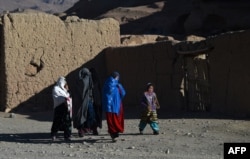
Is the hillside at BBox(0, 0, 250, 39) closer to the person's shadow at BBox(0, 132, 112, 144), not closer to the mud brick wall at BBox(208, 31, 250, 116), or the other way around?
the mud brick wall at BBox(208, 31, 250, 116)

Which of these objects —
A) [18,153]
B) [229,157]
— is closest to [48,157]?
[18,153]

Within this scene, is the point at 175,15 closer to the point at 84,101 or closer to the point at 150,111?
the point at 150,111

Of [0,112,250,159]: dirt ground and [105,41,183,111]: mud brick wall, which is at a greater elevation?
[105,41,183,111]: mud brick wall

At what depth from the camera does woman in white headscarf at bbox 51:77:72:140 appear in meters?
10.7

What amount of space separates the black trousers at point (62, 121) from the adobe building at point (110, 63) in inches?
158

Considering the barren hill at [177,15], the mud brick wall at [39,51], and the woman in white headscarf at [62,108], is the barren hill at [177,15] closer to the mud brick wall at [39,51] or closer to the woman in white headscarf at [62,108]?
the mud brick wall at [39,51]

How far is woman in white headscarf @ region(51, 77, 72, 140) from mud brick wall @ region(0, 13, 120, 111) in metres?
5.06

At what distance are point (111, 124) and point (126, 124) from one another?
2770 millimetres

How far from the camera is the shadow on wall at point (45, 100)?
1581cm

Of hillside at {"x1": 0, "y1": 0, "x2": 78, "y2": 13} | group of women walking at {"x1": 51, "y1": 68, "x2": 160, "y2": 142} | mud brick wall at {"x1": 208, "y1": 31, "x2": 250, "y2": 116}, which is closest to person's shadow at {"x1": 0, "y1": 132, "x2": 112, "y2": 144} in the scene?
group of women walking at {"x1": 51, "y1": 68, "x2": 160, "y2": 142}

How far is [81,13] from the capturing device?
38594 millimetres

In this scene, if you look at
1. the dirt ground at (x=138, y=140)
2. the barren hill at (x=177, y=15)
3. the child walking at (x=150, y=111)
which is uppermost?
the barren hill at (x=177, y=15)

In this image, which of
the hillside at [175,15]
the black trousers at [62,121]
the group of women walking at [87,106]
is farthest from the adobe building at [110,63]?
the hillside at [175,15]

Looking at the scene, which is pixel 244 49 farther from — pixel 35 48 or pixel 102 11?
pixel 102 11
